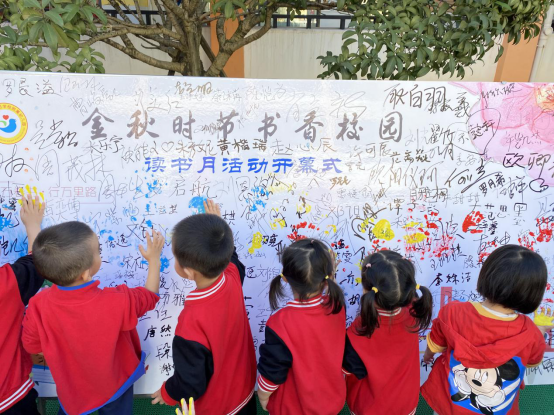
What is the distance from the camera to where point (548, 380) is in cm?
204

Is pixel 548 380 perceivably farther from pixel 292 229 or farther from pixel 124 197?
pixel 124 197

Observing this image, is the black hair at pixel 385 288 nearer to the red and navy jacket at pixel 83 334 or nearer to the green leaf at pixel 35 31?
the red and navy jacket at pixel 83 334

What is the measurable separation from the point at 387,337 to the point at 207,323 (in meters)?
0.67

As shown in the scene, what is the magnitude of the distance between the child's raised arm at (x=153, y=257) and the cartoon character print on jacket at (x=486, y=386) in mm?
1267

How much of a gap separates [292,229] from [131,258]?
79 centimetres

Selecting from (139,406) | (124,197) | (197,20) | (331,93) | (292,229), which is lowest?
(139,406)

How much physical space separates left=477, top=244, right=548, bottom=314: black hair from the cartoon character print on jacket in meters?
0.24

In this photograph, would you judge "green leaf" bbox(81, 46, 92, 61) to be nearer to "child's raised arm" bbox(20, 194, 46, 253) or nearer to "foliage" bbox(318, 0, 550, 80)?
"child's raised arm" bbox(20, 194, 46, 253)

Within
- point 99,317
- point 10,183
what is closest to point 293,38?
point 10,183

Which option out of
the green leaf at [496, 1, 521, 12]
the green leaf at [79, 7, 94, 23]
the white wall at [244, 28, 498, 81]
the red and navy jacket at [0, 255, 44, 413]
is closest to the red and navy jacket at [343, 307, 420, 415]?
the red and navy jacket at [0, 255, 44, 413]

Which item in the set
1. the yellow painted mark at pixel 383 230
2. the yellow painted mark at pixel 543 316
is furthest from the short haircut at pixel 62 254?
the yellow painted mark at pixel 543 316

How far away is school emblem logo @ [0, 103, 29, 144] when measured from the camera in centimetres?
165

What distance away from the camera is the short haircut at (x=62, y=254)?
129 centimetres

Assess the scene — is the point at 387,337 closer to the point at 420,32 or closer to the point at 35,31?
the point at 420,32
